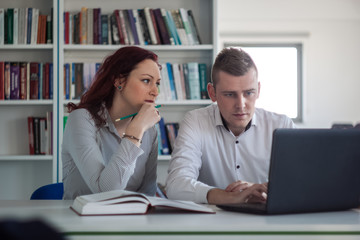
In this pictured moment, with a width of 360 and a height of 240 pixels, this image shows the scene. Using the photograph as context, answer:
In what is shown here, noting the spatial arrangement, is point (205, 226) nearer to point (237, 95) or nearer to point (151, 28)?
point (237, 95)

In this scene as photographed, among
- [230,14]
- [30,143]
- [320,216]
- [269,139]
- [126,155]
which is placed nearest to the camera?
[320,216]

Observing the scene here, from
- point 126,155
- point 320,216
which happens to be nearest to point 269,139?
point 126,155

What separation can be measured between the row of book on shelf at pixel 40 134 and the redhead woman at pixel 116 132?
50.0 inches

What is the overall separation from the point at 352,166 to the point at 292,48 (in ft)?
13.6

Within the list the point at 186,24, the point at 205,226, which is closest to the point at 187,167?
the point at 205,226

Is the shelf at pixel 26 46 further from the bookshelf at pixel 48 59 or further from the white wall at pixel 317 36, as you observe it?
the white wall at pixel 317 36

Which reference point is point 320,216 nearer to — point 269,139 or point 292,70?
point 269,139

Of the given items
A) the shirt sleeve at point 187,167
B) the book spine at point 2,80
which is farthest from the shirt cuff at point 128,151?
the book spine at point 2,80

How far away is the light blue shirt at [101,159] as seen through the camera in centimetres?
160

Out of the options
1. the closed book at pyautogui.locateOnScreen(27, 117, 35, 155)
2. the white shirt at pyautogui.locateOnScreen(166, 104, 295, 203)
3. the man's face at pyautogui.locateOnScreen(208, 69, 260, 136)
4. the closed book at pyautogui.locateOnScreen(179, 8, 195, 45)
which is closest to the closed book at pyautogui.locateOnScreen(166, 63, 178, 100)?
the closed book at pyautogui.locateOnScreen(179, 8, 195, 45)

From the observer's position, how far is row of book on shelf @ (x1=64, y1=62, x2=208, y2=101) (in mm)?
3154

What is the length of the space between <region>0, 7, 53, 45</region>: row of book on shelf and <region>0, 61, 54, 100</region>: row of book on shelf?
0.56ft

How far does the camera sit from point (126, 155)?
5.31 feet

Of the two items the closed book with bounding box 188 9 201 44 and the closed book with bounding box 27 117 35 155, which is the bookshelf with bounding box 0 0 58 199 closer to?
the closed book with bounding box 27 117 35 155
